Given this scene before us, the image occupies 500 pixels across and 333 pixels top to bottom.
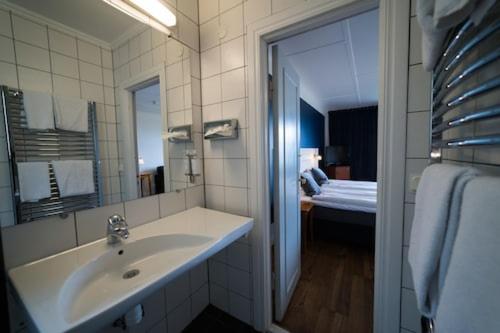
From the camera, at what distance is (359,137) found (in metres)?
5.39

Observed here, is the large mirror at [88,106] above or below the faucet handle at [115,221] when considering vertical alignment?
above

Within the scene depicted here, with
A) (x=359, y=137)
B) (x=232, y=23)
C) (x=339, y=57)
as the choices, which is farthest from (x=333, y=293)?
(x=359, y=137)

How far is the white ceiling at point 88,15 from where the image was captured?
30.4 inches

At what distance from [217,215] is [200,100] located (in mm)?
827

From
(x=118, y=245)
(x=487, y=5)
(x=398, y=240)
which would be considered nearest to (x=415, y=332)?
(x=398, y=240)

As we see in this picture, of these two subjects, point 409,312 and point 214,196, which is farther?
point 214,196

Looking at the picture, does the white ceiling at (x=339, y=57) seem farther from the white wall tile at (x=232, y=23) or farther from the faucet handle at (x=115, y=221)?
the faucet handle at (x=115, y=221)

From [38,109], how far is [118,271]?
72 centimetres

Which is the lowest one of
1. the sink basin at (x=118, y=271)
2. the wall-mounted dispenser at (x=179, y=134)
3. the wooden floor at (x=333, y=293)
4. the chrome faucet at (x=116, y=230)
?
the wooden floor at (x=333, y=293)

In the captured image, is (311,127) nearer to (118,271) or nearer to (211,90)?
(211,90)

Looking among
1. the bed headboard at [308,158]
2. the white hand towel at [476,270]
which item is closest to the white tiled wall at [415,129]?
the white hand towel at [476,270]

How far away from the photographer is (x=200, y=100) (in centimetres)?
142

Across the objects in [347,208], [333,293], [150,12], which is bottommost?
[333,293]

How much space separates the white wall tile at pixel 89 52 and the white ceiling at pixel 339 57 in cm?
123
